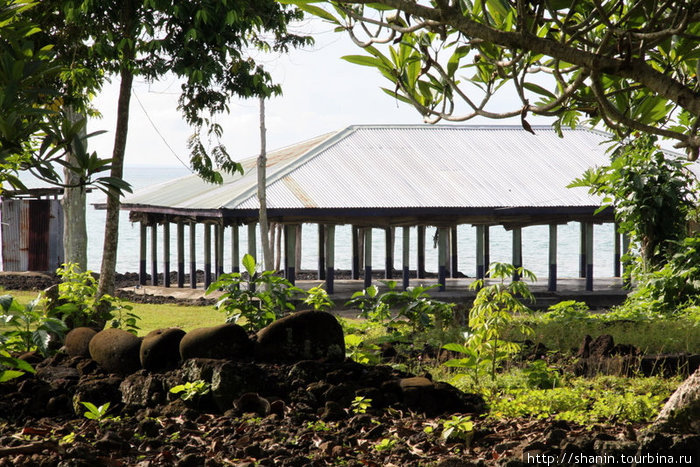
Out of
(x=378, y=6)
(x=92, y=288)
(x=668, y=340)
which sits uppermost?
(x=378, y=6)

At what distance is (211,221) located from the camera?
2100 centimetres

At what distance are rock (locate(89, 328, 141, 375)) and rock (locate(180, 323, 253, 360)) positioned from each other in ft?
1.59

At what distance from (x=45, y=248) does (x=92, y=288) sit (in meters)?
16.8

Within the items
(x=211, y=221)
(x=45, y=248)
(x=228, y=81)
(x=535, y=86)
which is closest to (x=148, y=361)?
(x=535, y=86)

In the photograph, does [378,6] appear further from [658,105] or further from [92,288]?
[92,288]

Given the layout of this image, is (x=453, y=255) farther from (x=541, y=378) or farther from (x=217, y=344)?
(x=217, y=344)

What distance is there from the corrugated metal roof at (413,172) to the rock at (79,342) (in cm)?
1080

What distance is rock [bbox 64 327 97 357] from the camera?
23.9 ft

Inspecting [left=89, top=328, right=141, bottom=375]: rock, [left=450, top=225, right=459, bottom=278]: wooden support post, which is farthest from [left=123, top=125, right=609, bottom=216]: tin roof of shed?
[left=89, top=328, right=141, bottom=375]: rock

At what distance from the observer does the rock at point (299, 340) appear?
6.62m

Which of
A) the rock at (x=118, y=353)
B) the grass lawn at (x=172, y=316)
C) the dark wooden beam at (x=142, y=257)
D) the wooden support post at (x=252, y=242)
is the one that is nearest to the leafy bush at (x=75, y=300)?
the rock at (x=118, y=353)

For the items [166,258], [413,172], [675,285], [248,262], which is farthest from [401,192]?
[248,262]

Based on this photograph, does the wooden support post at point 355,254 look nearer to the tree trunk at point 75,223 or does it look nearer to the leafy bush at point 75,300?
the tree trunk at point 75,223

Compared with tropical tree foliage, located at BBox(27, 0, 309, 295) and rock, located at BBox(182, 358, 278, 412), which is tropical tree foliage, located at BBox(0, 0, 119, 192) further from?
tropical tree foliage, located at BBox(27, 0, 309, 295)
